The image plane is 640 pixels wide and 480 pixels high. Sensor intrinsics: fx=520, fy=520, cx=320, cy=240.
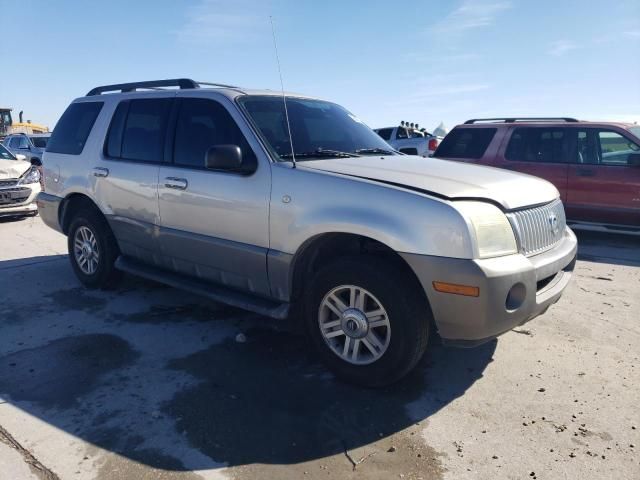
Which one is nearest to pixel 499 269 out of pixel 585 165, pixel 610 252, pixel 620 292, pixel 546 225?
pixel 546 225

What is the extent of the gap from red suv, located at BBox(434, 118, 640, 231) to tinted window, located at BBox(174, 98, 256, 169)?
18.2ft

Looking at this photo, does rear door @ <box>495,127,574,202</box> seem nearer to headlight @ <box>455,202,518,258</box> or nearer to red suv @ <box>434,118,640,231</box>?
red suv @ <box>434,118,640,231</box>

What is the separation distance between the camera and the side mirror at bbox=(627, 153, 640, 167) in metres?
7.34

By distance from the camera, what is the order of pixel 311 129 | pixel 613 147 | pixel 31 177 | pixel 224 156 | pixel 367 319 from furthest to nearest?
pixel 31 177
pixel 613 147
pixel 311 129
pixel 224 156
pixel 367 319

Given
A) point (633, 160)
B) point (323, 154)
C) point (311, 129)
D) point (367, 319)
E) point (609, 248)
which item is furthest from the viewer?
point (609, 248)

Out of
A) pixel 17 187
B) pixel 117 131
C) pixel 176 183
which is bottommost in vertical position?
pixel 17 187

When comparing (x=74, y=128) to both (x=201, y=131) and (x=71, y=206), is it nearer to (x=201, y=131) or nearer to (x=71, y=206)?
(x=71, y=206)

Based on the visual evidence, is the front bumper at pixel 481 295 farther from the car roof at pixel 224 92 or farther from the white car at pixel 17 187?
the white car at pixel 17 187

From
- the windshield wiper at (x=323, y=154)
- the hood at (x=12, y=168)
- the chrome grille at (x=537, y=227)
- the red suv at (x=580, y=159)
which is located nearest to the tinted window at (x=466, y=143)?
the red suv at (x=580, y=159)

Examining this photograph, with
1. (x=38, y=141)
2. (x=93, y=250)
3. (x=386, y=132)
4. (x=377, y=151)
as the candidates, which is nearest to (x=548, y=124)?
(x=377, y=151)

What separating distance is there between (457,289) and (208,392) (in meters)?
1.67

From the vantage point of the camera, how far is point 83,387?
3355 mm

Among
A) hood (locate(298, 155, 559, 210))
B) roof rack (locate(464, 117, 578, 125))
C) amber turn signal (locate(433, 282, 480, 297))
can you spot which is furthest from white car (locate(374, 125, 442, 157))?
amber turn signal (locate(433, 282, 480, 297))

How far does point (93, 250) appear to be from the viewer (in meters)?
5.27
